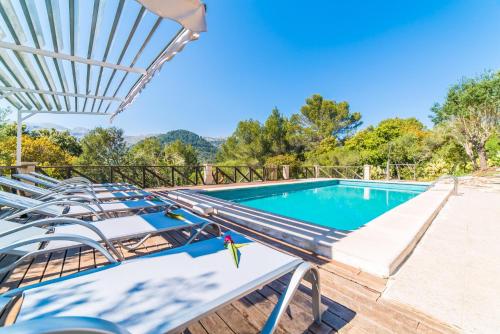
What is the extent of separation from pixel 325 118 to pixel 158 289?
24762mm

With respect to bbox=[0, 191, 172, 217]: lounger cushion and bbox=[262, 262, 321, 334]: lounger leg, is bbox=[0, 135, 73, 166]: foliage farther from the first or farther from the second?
bbox=[262, 262, 321, 334]: lounger leg

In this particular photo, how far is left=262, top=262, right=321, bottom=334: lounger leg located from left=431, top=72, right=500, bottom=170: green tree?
720 inches

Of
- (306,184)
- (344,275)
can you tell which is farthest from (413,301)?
(306,184)

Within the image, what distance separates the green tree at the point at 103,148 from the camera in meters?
15.5

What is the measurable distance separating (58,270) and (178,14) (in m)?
2.36

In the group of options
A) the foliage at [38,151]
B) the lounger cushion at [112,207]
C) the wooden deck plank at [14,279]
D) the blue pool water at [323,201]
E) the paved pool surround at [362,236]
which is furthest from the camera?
the foliage at [38,151]

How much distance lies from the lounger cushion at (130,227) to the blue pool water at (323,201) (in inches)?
164

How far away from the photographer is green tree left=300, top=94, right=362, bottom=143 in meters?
23.1

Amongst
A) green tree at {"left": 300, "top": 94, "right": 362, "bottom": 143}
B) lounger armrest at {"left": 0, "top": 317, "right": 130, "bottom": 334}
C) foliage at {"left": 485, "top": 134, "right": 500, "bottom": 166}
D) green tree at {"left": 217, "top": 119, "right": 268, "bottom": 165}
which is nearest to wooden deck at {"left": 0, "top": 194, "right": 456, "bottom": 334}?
lounger armrest at {"left": 0, "top": 317, "right": 130, "bottom": 334}

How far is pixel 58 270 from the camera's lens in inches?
75.8

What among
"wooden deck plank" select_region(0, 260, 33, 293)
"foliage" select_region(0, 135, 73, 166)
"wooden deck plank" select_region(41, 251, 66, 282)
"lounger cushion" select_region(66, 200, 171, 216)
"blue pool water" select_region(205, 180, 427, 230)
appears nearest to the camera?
"wooden deck plank" select_region(0, 260, 33, 293)

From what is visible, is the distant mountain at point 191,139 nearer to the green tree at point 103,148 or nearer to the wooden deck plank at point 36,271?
the green tree at point 103,148

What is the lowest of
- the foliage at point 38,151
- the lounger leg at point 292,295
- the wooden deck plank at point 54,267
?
the wooden deck plank at point 54,267

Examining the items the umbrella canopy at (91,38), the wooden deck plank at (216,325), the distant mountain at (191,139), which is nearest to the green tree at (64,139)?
the distant mountain at (191,139)
